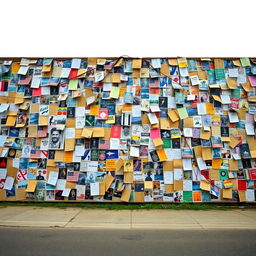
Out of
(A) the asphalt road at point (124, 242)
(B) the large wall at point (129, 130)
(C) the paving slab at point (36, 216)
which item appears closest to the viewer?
(A) the asphalt road at point (124, 242)

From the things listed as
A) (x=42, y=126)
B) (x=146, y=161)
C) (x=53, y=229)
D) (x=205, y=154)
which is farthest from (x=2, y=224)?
(x=205, y=154)

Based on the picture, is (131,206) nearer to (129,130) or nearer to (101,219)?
(101,219)

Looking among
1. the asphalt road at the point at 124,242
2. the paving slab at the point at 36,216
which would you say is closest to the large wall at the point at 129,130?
the paving slab at the point at 36,216

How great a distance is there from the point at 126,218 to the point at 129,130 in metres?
2.35

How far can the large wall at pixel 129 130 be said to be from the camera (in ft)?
19.8

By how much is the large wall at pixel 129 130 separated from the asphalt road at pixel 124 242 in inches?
77.7

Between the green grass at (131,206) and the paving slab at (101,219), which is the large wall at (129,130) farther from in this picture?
the paving slab at (101,219)

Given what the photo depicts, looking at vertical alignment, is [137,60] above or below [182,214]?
A: above

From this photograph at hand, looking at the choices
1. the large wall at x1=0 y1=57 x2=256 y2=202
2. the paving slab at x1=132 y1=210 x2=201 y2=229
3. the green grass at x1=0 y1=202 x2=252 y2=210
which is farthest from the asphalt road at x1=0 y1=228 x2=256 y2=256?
the large wall at x1=0 y1=57 x2=256 y2=202

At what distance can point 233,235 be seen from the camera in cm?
384

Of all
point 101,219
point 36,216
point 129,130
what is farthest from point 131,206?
point 36,216

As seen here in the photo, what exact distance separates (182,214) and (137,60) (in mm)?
4361

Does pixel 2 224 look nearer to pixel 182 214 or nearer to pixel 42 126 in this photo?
pixel 42 126

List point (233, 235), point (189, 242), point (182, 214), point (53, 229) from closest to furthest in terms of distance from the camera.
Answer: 1. point (189, 242)
2. point (233, 235)
3. point (53, 229)
4. point (182, 214)
